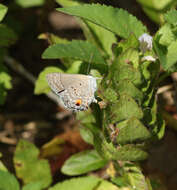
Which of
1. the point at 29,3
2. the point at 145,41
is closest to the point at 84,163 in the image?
the point at 145,41

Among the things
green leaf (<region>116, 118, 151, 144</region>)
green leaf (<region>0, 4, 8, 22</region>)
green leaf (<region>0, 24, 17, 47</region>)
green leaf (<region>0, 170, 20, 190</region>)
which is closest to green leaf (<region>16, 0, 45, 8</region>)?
green leaf (<region>0, 24, 17, 47</region>)

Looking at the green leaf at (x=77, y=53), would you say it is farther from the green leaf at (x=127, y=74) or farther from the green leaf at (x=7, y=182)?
the green leaf at (x=7, y=182)

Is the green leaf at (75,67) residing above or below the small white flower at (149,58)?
below

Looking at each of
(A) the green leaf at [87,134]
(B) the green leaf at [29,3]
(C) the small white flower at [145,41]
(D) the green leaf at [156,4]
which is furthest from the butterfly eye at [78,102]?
(B) the green leaf at [29,3]

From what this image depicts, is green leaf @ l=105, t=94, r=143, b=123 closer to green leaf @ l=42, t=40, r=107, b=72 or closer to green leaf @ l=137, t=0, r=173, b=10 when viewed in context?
green leaf @ l=42, t=40, r=107, b=72

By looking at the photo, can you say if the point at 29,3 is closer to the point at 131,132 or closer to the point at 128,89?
the point at 128,89

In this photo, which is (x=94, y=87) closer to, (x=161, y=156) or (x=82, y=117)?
(x=82, y=117)
